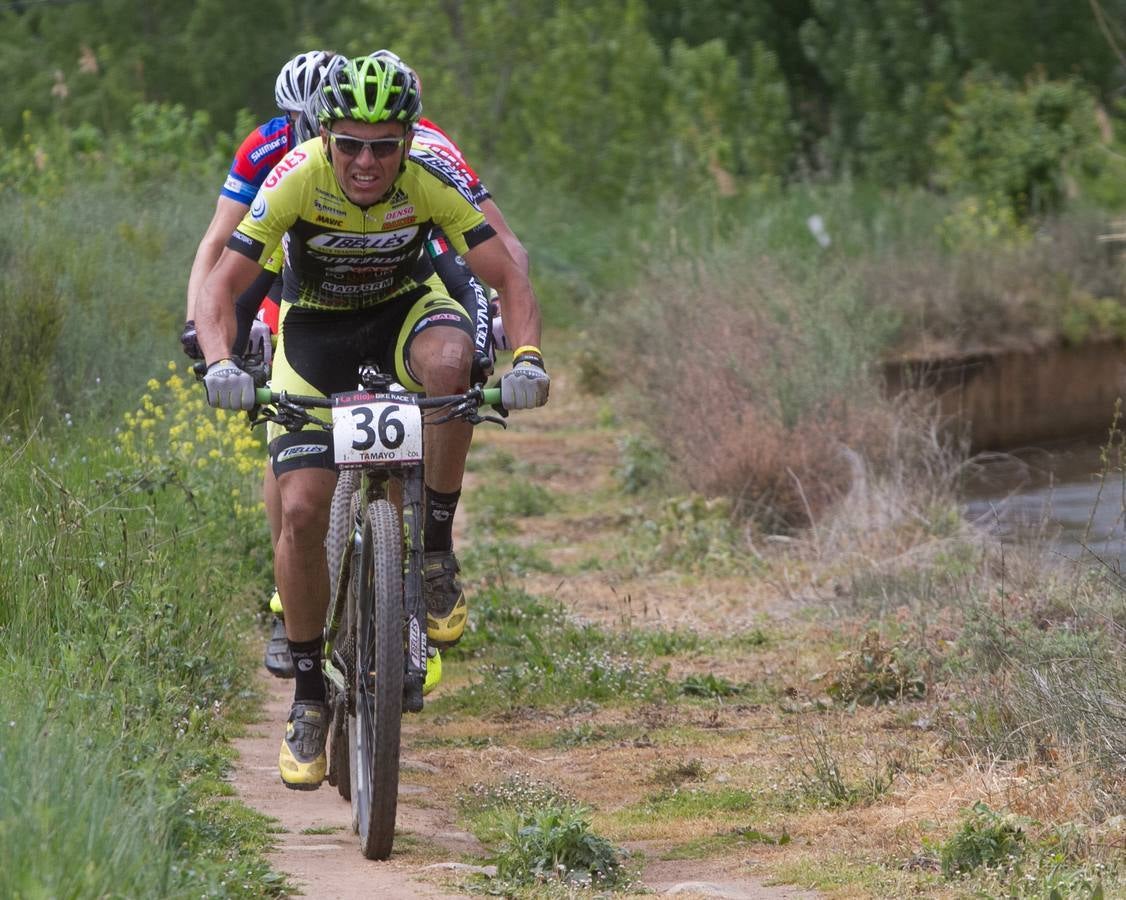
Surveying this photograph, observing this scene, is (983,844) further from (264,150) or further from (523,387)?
(264,150)

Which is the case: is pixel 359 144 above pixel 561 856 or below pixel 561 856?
above

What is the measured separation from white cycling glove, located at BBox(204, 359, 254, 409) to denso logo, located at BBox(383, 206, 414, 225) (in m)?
0.88

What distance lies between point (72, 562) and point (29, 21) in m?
47.0

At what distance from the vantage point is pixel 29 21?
50.4 m

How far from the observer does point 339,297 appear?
6.56m

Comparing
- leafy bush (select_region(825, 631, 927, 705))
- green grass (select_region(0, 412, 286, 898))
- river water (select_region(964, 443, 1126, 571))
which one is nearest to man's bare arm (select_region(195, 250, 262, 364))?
green grass (select_region(0, 412, 286, 898))

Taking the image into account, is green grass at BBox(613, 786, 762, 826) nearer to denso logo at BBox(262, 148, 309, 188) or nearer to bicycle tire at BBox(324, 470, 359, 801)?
bicycle tire at BBox(324, 470, 359, 801)

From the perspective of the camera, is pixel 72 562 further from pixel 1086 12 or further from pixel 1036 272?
pixel 1086 12

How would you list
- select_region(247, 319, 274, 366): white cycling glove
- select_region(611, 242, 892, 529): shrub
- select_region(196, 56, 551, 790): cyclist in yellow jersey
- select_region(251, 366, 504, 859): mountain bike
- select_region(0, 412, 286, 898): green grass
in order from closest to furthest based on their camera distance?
select_region(0, 412, 286, 898): green grass → select_region(251, 366, 504, 859): mountain bike → select_region(196, 56, 551, 790): cyclist in yellow jersey → select_region(247, 319, 274, 366): white cycling glove → select_region(611, 242, 892, 529): shrub

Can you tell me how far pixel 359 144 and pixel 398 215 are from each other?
1.12 ft

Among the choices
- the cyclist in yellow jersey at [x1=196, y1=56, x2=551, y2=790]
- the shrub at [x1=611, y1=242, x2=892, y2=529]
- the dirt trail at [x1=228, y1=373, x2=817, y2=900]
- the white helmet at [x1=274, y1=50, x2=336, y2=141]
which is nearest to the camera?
the dirt trail at [x1=228, y1=373, x2=817, y2=900]

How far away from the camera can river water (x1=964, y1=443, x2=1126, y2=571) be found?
10852 mm

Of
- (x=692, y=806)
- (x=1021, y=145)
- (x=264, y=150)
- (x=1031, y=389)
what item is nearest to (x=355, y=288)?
(x=264, y=150)

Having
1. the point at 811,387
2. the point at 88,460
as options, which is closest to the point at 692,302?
the point at 811,387
